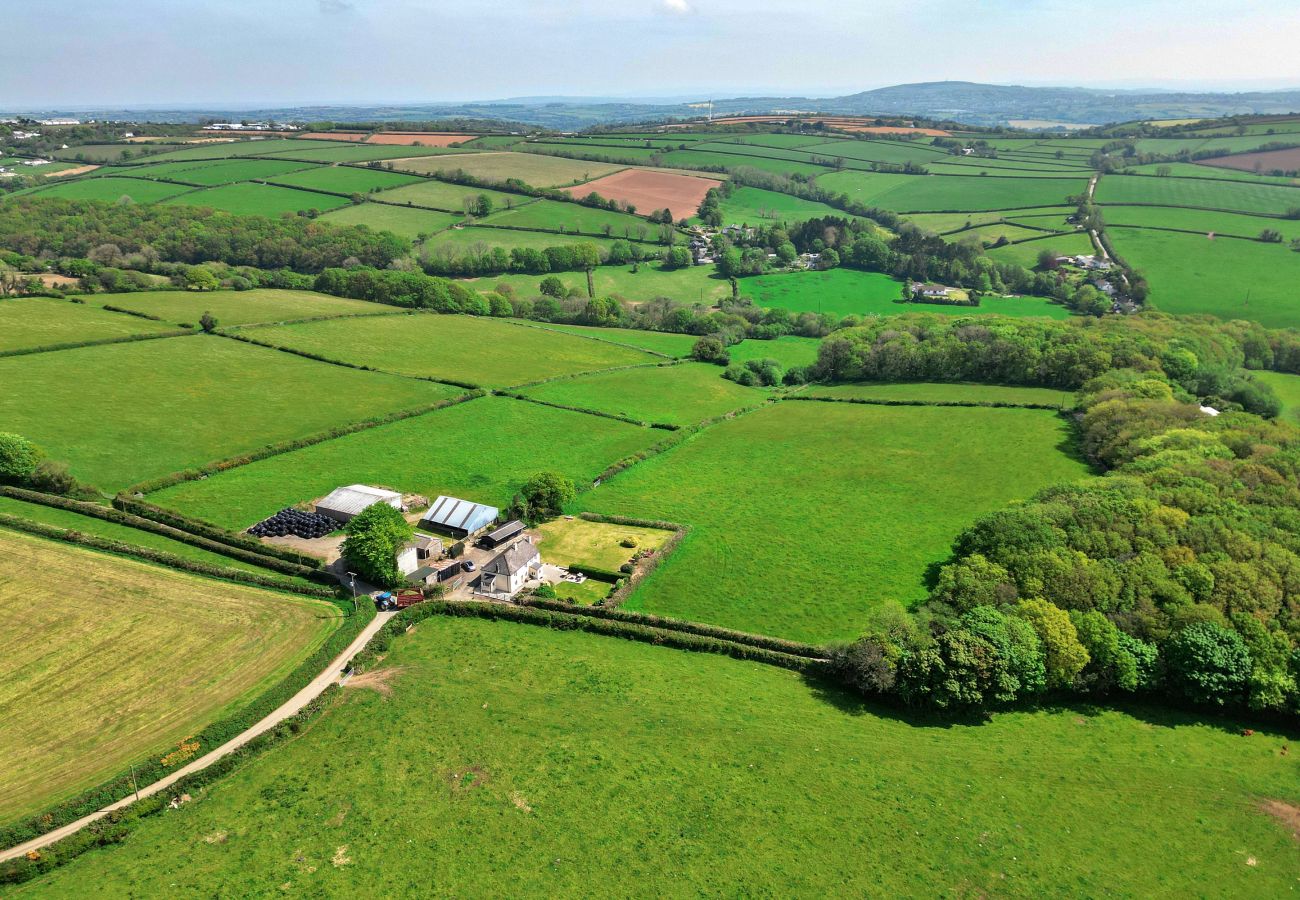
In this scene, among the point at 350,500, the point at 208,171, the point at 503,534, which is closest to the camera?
the point at 503,534

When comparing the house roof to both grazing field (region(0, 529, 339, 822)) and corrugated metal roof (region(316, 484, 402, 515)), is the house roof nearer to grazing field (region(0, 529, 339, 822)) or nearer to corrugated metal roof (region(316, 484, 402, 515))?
grazing field (region(0, 529, 339, 822))

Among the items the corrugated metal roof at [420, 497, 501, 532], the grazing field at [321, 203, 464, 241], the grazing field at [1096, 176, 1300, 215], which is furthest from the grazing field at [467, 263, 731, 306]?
the grazing field at [1096, 176, 1300, 215]

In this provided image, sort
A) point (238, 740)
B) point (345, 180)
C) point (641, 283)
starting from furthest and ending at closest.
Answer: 1. point (345, 180)
2. point (641, 283)
3. point (238, 740)

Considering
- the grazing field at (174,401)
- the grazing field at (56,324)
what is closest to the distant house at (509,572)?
the grazing field at (174,401)

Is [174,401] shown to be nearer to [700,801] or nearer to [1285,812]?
[700,801]

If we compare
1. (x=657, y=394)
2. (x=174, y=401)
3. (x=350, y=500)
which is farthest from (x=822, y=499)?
(x=174, y=401)

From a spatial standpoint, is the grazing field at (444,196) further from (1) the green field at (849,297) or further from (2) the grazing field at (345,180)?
(1) the green field at (849,297)

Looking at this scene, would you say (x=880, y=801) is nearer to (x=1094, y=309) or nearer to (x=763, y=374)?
(x=763, y=374)
